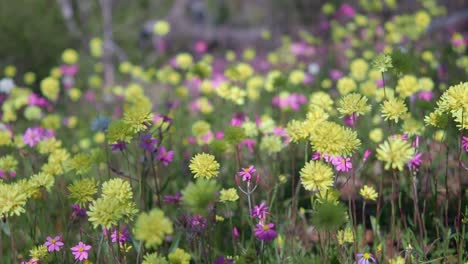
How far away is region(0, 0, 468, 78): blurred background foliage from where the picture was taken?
632 cm

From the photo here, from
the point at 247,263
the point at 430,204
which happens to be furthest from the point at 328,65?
the point at 247,263

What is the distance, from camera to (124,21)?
8156mm

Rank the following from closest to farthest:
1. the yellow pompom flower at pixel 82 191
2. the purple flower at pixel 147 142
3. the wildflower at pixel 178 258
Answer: the wildflower at pixel 178 258
the yellow pompom flower at pixel 82 191
the purple flower at pixel 147 142

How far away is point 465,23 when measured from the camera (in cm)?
764

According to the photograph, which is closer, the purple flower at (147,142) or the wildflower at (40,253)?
the wildflower at (40,253)

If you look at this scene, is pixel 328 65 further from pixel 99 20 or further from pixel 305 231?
pixel 99 20

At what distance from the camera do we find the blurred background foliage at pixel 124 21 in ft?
20.7

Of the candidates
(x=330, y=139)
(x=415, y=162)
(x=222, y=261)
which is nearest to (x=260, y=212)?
(x=222, y=261)

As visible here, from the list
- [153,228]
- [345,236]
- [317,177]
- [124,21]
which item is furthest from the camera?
[124,21]

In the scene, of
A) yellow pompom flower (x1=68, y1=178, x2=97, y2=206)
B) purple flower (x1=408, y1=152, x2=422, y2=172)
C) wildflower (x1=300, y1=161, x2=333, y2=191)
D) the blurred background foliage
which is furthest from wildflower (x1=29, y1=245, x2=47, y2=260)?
the blurred background foliage

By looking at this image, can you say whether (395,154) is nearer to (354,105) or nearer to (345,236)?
(354,105)

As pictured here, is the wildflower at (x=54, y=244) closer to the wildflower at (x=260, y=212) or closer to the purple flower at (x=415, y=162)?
the wildflower at (x=260, y=212)

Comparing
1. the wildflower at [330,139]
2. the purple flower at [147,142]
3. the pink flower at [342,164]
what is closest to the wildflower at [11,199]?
the purple flower at [147,142]

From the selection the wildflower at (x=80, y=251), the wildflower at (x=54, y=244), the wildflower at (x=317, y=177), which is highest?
the wildflower at (x=317, y=177)
